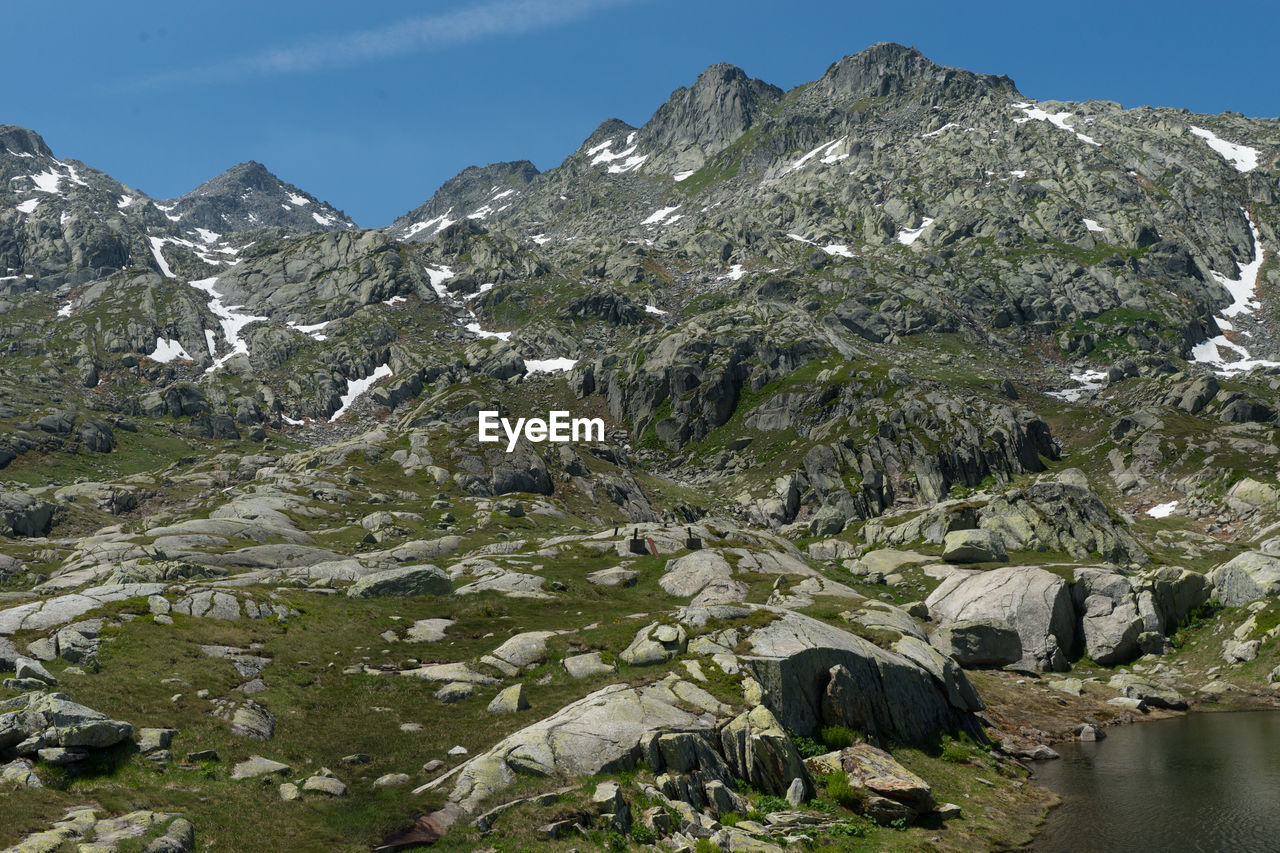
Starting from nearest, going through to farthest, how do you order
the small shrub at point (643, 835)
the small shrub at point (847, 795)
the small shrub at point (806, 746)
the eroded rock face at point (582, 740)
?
the small shrub at point (643, 835)
the eroded rock face at point (582, 740)
the small shrub at point (847, 795)
the small shrub at point (806, 746)

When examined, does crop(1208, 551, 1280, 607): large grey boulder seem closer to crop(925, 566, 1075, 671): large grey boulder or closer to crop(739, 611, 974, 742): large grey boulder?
crop(925, 566, 1075, 671): large grey boulder

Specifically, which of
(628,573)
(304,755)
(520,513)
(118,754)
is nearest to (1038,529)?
(628,573)

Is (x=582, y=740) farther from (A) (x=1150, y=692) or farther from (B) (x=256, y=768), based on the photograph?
(A) (x=1150, y=692)

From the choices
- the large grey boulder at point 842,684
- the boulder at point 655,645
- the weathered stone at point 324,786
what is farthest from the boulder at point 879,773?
the weathered stone at point 324,786

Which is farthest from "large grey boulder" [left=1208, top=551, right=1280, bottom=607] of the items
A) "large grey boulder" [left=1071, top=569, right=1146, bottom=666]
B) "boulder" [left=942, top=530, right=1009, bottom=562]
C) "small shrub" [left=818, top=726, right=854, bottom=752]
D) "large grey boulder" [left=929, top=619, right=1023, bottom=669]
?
"small shrub" [left=818, top=726, right=854, bottom=752]

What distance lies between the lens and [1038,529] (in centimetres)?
9250

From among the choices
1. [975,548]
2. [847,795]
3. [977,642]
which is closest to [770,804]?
[847,795]

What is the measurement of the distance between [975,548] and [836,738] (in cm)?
5329

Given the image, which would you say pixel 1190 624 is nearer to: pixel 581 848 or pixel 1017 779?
pixel 1017 779

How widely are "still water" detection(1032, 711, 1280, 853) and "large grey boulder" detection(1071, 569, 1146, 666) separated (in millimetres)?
15252

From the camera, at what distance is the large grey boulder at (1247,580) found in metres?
67.9

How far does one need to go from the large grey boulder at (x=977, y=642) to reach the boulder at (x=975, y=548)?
1913 centimetres

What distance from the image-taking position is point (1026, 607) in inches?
2643

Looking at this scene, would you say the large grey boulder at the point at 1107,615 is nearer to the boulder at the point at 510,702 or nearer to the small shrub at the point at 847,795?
the small shrub at the point at 847,795
